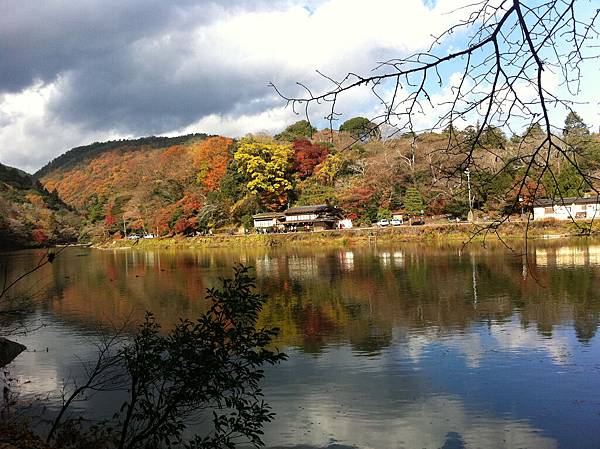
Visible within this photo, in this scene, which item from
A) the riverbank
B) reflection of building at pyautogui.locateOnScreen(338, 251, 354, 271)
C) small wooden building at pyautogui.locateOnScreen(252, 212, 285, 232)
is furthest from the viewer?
small wooden building at pyautogui.locateOnScreen(252, 212, 285, 232)

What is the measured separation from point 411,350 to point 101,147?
116 meters

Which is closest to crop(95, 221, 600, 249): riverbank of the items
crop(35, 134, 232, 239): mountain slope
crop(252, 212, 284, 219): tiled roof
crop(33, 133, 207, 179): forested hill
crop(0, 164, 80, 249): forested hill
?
crop(252, 212, 284, 219): tiled roof

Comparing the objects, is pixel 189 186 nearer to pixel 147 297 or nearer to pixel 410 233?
pixel 410 233

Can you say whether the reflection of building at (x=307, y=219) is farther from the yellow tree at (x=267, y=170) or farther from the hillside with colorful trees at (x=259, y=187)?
the yellow tree at (x=267, y=170)

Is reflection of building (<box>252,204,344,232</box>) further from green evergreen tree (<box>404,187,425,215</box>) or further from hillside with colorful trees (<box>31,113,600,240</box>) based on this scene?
green evergreen tree (<box>404,187,425,215</box>)

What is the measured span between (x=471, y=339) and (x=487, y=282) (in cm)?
719

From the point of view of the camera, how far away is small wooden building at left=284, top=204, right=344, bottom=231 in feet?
141

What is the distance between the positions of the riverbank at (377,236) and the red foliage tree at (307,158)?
10.3 m

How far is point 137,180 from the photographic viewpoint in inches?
2557

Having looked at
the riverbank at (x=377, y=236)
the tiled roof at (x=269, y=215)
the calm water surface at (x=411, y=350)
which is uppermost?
the tiled roof at (x=269, y=215)

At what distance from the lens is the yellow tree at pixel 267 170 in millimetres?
47688

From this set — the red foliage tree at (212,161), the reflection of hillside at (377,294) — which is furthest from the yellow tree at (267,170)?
the reflection of hillside at (377,294)

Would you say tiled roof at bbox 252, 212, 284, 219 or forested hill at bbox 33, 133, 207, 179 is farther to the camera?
forested hill at bbox 33, 133, 207, 179

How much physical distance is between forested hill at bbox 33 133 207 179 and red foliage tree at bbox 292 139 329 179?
56.5 m
